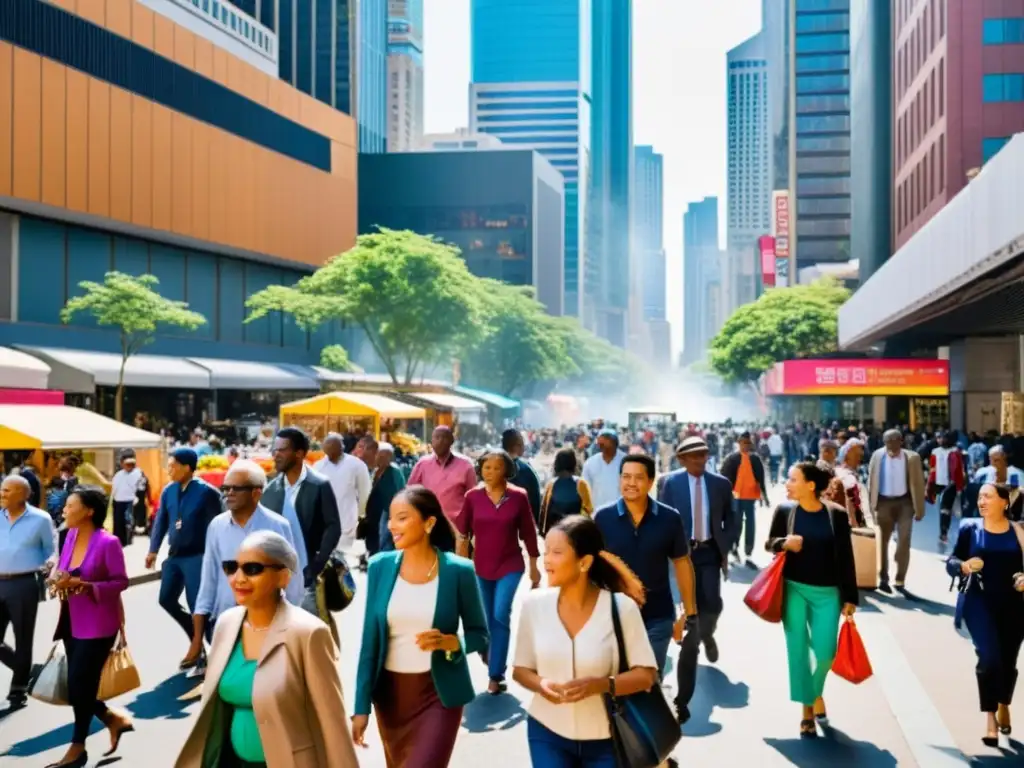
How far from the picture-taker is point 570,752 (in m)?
4.43

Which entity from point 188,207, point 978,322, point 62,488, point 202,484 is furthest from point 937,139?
point 202,484

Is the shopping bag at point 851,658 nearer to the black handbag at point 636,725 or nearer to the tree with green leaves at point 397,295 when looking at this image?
the black handbag at point 636,725

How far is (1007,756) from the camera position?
714 centimetres

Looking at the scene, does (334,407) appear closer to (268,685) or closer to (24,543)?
(24,543)

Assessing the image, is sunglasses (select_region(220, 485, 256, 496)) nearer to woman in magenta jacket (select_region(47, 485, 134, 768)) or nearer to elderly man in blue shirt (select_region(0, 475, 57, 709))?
woman in magenta jacket (select_region(47, 485, 134, 768))

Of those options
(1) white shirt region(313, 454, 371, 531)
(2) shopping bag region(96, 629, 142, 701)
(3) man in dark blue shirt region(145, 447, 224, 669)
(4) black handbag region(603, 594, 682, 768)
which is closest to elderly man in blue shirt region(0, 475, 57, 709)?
(3) man in dark blue shirt region(145, 447, 224, 669)

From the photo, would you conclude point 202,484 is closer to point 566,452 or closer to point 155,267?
point 566,452

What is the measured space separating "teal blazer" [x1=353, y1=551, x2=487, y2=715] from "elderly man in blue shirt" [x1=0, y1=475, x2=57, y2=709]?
395 centimetres

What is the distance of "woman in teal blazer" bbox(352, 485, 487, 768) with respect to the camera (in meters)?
5.11

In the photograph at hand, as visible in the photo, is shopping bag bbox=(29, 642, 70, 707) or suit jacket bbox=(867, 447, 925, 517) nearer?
shopping bag bbox=(29, 642, 70, 707)

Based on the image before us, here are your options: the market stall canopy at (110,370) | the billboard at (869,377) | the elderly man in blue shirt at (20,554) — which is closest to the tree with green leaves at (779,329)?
the billboard at (869,377)

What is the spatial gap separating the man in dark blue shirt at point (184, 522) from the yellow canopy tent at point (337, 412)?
940 inches

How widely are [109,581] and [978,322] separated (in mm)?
28618

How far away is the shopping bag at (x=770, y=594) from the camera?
7681 mm
